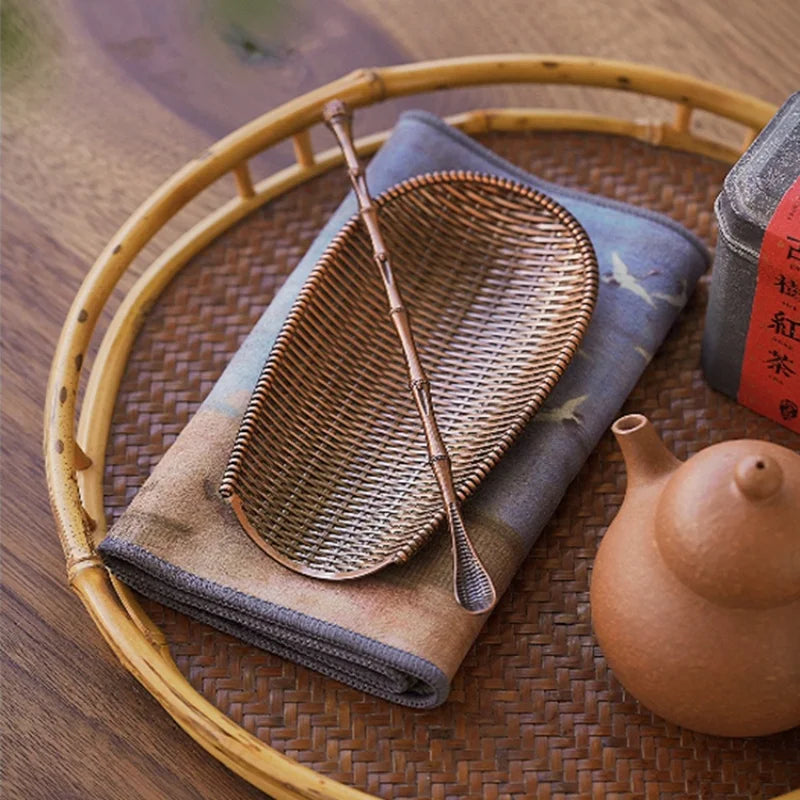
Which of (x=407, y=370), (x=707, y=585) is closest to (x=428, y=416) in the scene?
(x=407, y=370)

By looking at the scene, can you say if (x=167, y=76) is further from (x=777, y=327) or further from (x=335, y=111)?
(x=777, y=327)

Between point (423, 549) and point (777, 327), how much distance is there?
22cm

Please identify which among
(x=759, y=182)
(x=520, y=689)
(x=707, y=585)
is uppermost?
(x=759, y=182)

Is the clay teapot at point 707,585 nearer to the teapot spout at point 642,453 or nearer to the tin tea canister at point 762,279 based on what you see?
the teapot spout at point 642,453

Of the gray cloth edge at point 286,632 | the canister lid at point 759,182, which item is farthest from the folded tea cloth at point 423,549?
the canister lid at point 759,182

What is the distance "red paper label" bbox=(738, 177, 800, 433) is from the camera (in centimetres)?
64

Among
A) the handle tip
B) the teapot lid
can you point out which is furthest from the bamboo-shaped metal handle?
the teapot lid

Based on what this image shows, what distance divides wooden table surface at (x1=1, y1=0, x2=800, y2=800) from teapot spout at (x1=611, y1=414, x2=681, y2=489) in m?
0.40

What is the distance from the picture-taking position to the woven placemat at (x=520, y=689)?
0.65 meters

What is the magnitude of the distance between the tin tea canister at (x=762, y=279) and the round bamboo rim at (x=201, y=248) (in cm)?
16

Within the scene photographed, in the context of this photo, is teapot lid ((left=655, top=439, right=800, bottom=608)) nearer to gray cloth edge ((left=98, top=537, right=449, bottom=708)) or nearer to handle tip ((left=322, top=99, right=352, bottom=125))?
gray cloth edge ((left=98, top=537, right=449, bottom=708))

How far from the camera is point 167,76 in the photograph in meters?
1.00

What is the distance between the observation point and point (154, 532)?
2.26 ft

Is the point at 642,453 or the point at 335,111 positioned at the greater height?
the point at 335,111
